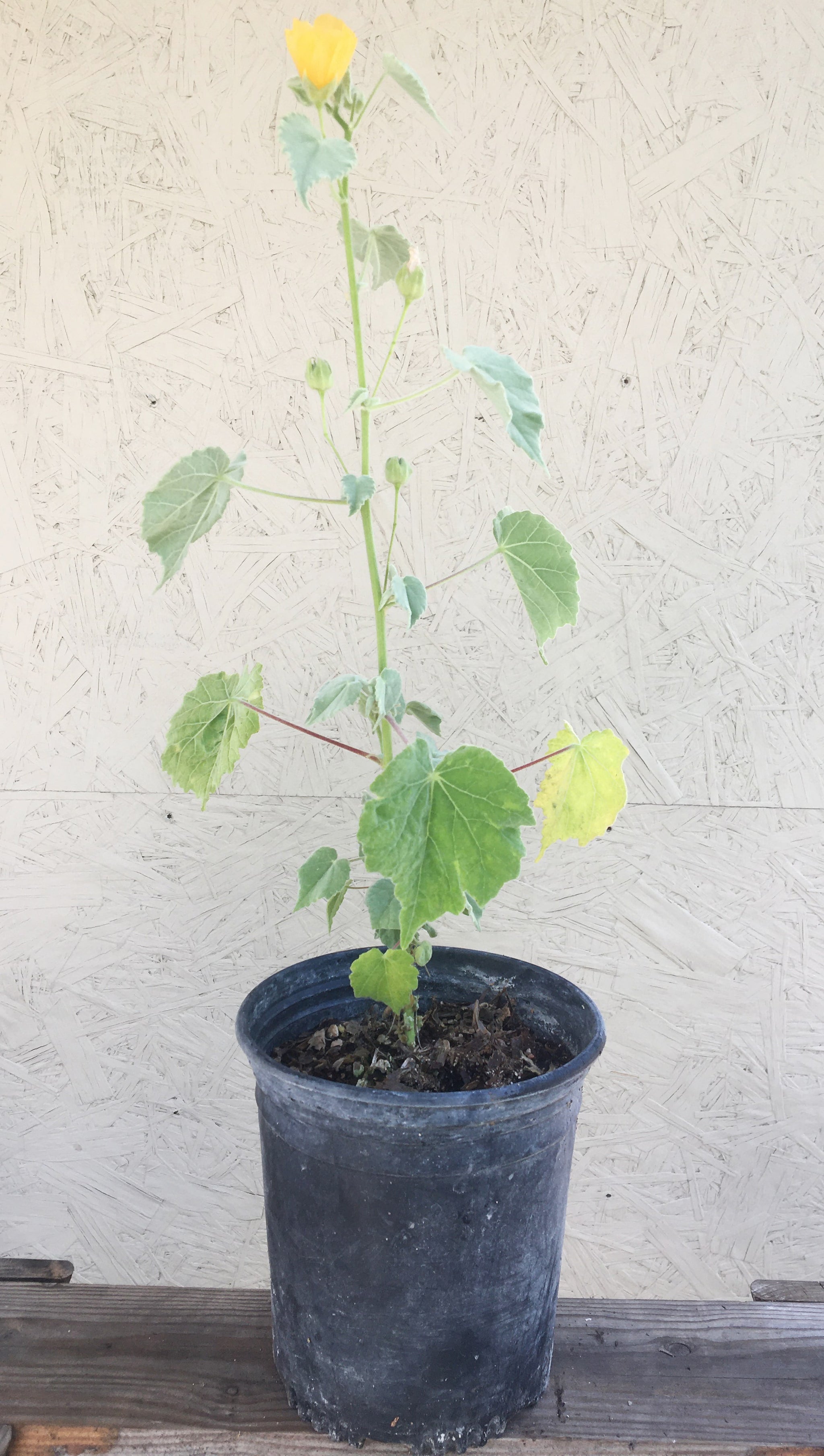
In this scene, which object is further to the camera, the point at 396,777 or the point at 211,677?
the point at 211,677

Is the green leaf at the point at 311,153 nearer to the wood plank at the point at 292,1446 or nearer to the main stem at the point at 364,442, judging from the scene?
the main stem at the point at 364,442

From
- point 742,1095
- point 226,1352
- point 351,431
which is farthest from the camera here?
point 742,1095

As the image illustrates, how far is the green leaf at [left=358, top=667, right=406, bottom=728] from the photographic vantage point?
0.63 m

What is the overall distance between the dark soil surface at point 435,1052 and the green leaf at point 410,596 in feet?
1.02

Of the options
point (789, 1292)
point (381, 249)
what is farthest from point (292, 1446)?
point (381, 249)

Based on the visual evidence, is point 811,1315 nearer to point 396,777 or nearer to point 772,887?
point 772,887

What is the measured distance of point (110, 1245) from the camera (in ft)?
3.83

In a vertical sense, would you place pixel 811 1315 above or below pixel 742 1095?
above

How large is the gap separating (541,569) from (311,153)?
29 centimetres

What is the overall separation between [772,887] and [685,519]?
0.40m

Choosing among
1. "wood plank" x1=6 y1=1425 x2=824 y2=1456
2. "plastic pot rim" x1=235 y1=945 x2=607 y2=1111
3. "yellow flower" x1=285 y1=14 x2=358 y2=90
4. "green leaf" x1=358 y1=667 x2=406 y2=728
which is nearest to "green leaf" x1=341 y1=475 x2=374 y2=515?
"green leaf" x1=358 y1=667 x2=406 y2=728

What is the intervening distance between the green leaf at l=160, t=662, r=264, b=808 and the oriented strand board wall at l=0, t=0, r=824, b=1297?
31cm

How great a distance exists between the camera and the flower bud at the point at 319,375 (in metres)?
0.63

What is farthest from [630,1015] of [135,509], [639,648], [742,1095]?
[135,509]
